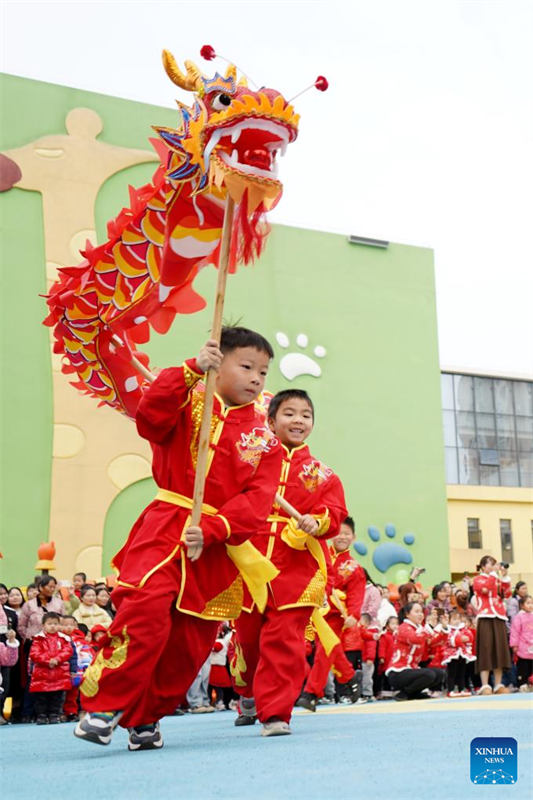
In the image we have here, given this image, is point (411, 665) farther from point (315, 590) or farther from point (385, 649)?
point (315, 590)

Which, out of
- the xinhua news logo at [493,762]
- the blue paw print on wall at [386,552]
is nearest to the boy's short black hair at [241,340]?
the xinhua news logo at [493,762]

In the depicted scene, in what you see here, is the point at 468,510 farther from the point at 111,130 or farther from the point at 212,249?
the point at 212,249

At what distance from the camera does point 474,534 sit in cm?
2436

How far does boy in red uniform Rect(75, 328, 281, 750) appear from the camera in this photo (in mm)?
3057

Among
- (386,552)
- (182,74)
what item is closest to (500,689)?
(386,552)

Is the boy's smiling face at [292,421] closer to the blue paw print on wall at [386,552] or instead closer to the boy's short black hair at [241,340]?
the boy's short black hair at [241,340]

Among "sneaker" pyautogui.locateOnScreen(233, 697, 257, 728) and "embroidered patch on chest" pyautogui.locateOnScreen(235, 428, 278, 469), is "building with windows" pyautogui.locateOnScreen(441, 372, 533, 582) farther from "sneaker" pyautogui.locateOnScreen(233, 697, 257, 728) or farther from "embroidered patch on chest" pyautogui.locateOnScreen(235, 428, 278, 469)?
"embroidered patch on chest" pyautogui.locateOnScreen(235, 428, 278, 469)

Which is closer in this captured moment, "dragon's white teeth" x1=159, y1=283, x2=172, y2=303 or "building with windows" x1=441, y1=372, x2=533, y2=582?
"dragon's white teeth" x1=159, y1=283, x2=172, y2=303

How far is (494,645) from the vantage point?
29.3ft

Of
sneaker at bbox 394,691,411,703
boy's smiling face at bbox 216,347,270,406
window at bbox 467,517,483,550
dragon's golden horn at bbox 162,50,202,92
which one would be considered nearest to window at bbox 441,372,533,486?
window at bbox 467,517,483,550

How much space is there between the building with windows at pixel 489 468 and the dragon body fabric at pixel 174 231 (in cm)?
1867

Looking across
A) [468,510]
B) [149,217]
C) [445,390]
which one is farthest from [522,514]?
[149,217]

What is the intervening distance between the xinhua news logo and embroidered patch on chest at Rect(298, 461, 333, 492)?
2.29 meters

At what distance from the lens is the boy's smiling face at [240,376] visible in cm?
348
